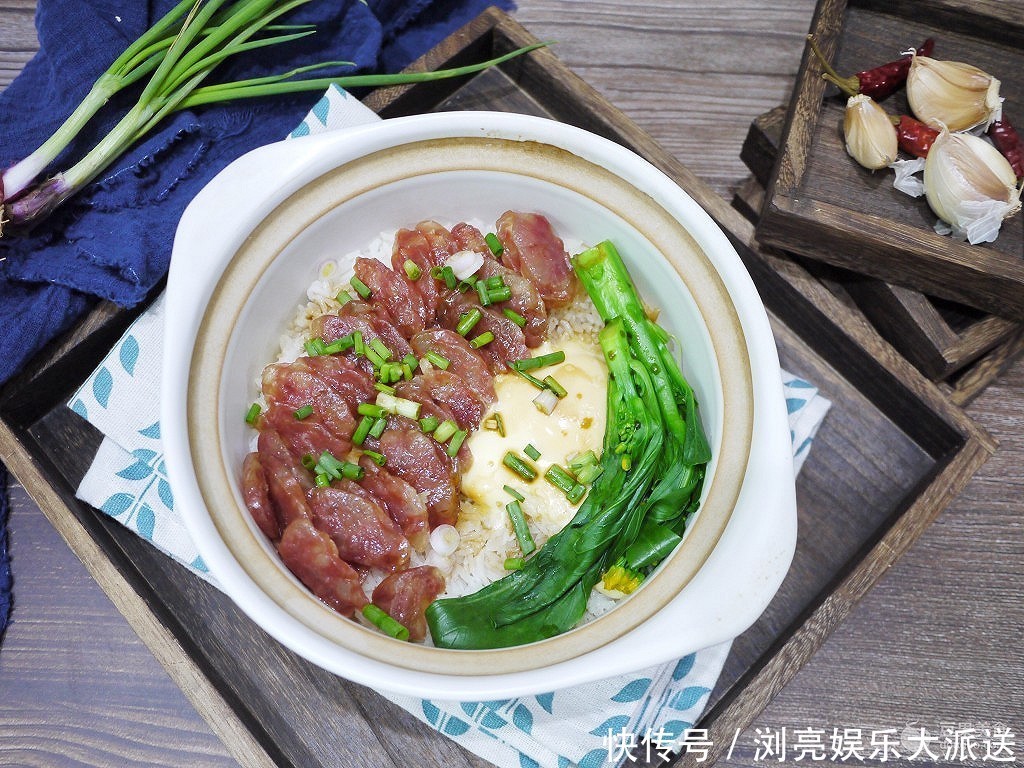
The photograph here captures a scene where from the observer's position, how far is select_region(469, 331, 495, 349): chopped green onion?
1.83m

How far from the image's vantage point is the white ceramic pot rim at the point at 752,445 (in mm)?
1398

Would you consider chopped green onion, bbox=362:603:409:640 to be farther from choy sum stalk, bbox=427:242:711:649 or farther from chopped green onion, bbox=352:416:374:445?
chopped green onion, bbox=352:416:374:445

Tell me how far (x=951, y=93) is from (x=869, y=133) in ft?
1.03

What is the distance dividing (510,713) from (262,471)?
793 mm

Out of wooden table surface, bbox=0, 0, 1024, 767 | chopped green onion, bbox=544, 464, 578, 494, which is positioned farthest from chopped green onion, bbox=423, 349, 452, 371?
wooden table surface, bbox=0, 0, 1024, 767

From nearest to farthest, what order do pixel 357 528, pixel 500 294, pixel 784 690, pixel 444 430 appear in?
pixel 357 528, pixel 444 430, pixel 500 294, pixel 784 690

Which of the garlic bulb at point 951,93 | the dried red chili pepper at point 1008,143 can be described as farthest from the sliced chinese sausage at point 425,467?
the dried red chili pepper at point 1008,143

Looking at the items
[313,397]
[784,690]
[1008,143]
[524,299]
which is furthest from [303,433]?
[1008,143]

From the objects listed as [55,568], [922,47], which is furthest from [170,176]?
[922,47]

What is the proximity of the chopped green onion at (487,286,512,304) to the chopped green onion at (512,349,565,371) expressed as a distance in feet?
0.52

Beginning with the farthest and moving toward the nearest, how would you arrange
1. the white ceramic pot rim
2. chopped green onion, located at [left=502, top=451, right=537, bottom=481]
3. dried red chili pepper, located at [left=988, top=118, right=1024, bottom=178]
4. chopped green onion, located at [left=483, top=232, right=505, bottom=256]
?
dried red chili pepper, located at [left=988, top=118, right=1024, bottom=178], chopped green onion, located at [left=483, top=232, right=505, bottom=256], chopped green onion, located at [left=502, top=451, right=537, bottom=481], the white ceramic pot rim

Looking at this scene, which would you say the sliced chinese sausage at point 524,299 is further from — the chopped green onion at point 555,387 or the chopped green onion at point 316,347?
the chopped green onion at point 316,347

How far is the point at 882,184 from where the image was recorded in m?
2.15

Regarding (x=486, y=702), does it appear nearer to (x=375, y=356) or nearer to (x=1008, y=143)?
(x=375, y=356)
